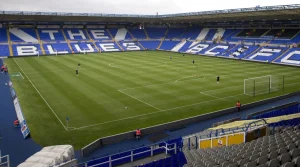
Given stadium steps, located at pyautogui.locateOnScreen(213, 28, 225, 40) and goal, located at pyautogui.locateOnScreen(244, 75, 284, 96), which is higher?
stadium steps, located at pyautogui.locateOnScreen(213, 28, 225, 40)

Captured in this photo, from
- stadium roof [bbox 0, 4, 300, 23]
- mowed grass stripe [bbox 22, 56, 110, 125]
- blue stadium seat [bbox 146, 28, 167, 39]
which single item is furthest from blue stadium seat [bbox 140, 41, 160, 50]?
mowed grass stripe [bbox 22, 56, 110, 125]

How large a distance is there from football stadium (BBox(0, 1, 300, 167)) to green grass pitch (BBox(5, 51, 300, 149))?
0.09 meters

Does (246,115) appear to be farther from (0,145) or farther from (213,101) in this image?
(0,145)

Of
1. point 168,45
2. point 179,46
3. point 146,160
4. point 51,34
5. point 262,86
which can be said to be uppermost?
point 51,34

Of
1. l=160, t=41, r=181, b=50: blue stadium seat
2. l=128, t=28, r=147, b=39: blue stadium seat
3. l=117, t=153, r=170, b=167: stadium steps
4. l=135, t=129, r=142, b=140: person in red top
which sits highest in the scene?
l=128, t=28, r=147, b=39: blue stadium seat

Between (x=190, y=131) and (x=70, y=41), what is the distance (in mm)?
62536

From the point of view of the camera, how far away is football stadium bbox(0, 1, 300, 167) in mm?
12490

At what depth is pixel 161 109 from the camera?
2383cm

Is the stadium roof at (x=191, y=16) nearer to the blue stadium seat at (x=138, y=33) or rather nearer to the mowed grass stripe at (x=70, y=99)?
the blue stadium seat at (x=138, y=33)

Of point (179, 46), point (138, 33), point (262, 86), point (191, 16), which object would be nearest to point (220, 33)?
point (191, 16)

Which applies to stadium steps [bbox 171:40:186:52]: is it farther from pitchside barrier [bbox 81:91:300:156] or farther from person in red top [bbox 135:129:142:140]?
person in red top [bbox 135:129:142:140]

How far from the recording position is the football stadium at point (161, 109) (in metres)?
12.5

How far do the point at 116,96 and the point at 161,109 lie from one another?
5689 mm

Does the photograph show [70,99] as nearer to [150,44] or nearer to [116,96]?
[116,96]
